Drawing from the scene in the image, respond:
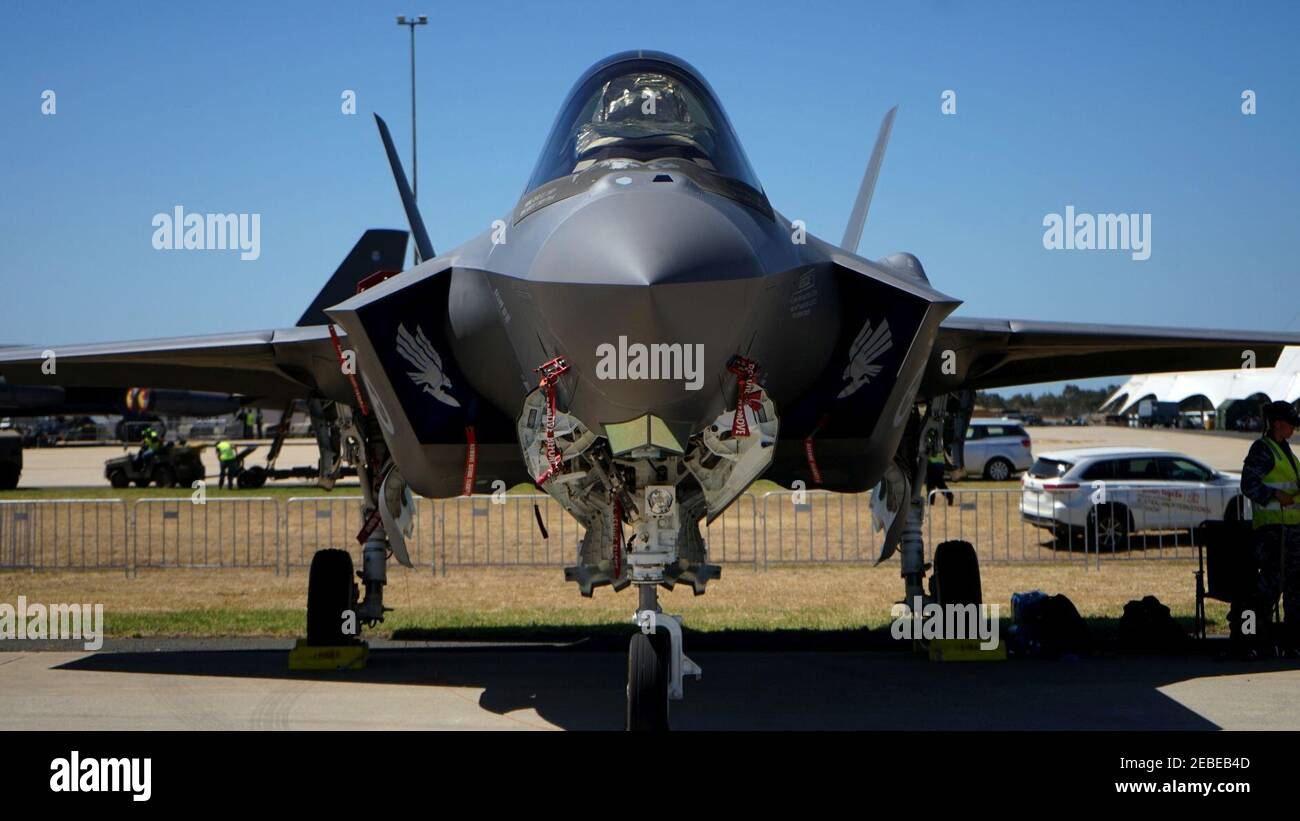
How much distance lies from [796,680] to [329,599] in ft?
12.3

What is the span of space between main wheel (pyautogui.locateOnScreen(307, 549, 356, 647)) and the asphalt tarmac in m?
0.40

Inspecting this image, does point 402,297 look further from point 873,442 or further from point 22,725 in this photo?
point 22,725

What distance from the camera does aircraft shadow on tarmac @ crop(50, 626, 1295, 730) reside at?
23.1 feet

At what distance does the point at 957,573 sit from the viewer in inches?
365

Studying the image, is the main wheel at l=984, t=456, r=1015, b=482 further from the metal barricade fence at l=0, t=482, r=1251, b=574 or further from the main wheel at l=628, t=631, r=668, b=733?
the main wheel at l=628, t=631, r=668, b=733

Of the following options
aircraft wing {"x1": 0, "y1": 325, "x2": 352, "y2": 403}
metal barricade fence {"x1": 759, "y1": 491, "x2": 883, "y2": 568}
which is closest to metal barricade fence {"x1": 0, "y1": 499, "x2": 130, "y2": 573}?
aircraft wing {"x1": 0, "y1": 325, "x2": 352, "y2": 403}

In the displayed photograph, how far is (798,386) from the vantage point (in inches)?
227

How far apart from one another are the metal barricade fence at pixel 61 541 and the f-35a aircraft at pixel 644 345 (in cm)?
939

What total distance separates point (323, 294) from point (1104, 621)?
→ 80.5ft

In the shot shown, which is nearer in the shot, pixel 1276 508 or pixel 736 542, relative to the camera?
pixel 1276 508

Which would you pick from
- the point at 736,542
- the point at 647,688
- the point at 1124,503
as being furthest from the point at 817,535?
the point at 647,688

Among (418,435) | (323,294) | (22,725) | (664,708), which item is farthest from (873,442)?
(323,294)

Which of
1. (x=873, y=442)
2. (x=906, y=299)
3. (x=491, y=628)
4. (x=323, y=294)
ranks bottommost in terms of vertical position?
(x=491, y=628)

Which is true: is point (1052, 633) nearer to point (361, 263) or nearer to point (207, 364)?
point (207, 364)
